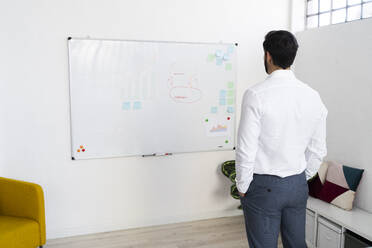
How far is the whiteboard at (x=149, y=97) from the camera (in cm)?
297

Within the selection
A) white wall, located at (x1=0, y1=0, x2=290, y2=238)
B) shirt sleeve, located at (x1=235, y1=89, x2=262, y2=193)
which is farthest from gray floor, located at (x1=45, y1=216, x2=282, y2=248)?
shirt sleeve, located at (x1=235, y1=89, x2=262, y2=193)

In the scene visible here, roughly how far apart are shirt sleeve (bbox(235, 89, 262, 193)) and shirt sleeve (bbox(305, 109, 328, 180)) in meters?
0.41

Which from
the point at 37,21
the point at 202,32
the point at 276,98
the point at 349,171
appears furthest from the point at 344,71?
the point at 37,21

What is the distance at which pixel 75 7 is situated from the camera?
2873mm

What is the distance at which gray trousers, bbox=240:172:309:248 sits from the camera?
159 centimetres

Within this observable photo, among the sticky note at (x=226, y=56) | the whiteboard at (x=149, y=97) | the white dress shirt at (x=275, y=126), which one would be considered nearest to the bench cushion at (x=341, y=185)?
the whiteboard at (x=149, y=97)

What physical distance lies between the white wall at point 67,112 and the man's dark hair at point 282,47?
1750mm

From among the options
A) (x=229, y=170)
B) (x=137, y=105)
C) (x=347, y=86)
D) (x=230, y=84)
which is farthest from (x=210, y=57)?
(x=347, y=86)

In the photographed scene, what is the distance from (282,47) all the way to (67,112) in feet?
6.88

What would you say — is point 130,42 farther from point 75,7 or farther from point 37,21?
point 37,21

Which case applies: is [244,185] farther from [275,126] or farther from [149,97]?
[149,97]

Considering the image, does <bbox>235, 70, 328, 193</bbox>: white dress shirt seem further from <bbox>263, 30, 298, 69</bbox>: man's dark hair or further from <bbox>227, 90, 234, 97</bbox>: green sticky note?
<bbox>227, 90, 234, 97</bbox>: green sticky note

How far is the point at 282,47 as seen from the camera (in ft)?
5.11

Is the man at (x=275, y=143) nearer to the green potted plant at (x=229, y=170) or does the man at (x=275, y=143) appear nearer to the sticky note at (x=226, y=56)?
the green potted plant at (x=229, y=170)
